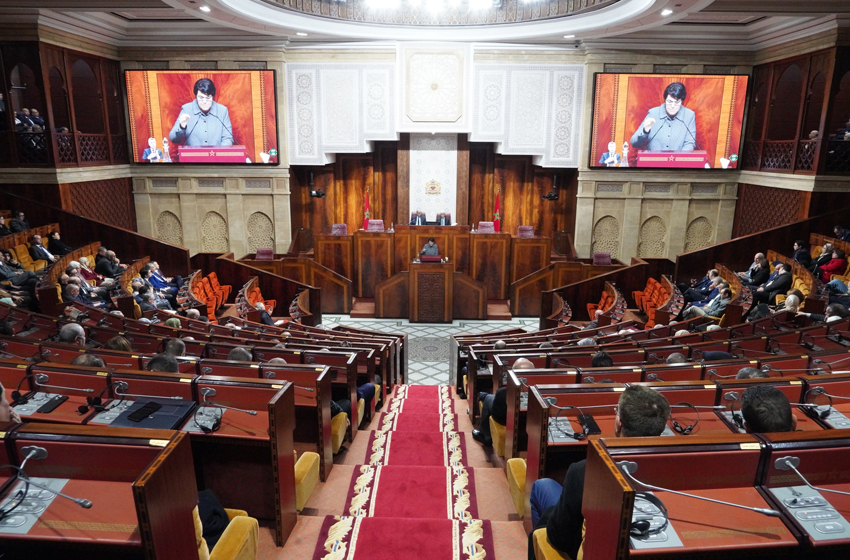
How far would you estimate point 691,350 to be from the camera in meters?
4.94

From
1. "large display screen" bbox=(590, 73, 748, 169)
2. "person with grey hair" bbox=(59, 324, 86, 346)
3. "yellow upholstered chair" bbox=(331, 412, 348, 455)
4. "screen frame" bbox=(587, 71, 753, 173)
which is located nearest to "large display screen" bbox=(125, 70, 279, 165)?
"screen frame" bbox=(587, 71, 753, 173)

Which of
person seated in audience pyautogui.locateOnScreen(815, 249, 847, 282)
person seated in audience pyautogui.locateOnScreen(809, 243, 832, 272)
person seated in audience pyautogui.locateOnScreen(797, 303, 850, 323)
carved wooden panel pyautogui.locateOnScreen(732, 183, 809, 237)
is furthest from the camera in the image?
carved wooden panel pyautogui.locateOnScreen(732, 183, 809, 237)

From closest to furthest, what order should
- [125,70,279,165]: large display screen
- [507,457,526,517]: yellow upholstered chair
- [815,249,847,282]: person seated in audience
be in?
[507,457,526,517]: yellow upholstered chair
[815,249,847,282]: person seated in audience
[125,70,279,165]: large display screen

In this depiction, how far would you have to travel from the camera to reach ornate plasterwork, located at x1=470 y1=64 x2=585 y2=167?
1208cm

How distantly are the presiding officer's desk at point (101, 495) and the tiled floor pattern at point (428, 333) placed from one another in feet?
20.2

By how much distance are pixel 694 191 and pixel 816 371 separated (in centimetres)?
945

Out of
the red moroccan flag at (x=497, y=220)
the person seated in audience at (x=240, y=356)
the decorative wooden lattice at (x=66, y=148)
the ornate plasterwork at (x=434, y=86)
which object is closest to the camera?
the person seated in audience at (x=240, y=356)

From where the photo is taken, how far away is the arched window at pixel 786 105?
→ 1128cm

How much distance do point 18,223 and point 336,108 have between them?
636 cm

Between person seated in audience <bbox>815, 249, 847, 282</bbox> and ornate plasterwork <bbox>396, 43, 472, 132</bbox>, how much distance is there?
7.05 meters

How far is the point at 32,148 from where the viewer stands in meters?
10.1

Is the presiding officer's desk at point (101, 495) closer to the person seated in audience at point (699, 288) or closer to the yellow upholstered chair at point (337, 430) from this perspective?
the yellow upholstered chair at point (337, 430)

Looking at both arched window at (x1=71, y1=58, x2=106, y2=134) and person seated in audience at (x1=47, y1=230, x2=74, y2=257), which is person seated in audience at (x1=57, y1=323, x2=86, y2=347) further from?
arched window at (x1=71, y1=58, x2=106, y2=134)

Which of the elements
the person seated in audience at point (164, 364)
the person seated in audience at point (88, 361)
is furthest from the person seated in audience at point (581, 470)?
the person seated in audience at point (88, 361)
